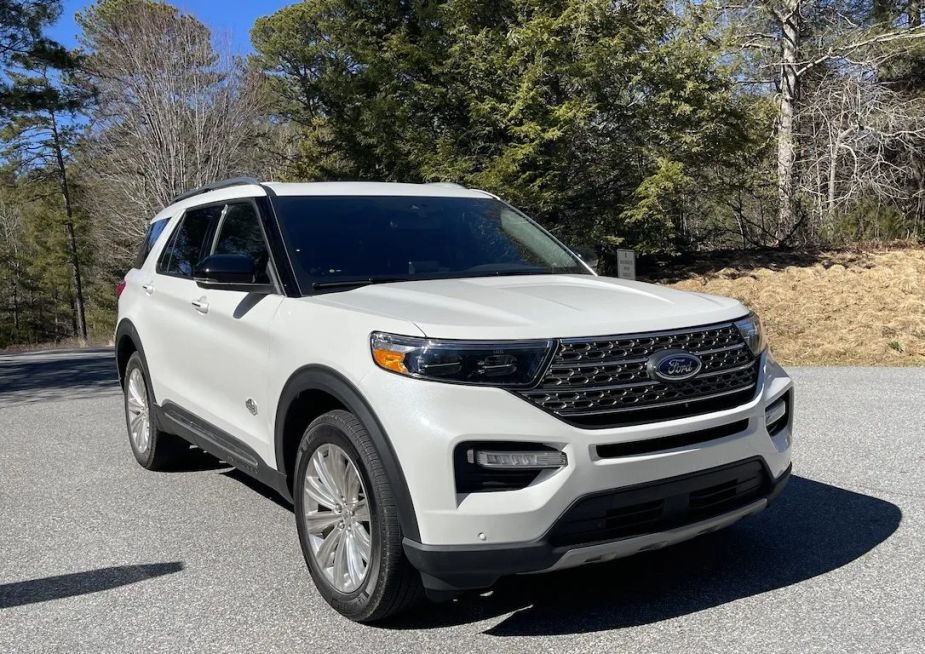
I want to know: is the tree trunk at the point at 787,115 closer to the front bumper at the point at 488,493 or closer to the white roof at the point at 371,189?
the white roof at the point at 371,189

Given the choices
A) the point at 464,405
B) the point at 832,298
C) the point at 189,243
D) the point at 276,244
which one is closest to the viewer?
the point at 464,405

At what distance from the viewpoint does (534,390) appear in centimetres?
307

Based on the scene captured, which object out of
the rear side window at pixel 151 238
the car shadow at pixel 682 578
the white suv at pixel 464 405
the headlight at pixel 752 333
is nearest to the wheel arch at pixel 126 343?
the rear side window at pixel 151 238

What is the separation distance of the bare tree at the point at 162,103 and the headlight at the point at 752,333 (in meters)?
24.4

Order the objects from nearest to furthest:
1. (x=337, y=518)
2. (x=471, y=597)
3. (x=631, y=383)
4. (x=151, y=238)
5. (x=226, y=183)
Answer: (x=631, y=383) < (x=337, y=518) < (x=471, y=597) < (x=226, y=183) < (x=151, y=238)

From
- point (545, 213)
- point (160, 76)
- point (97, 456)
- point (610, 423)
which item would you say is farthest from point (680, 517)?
point (160, 76)

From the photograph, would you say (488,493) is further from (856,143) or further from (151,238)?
(856,143)

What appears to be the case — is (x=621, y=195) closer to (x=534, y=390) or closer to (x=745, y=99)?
(x=745, y=99)

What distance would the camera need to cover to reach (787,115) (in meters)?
20.2

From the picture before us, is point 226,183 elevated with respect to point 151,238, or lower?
elevated

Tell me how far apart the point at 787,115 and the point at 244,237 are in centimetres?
1842

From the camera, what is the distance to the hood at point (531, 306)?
3168 mm

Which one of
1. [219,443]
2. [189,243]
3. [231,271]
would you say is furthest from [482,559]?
[189,243]

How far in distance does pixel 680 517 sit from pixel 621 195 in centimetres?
1489
